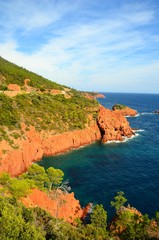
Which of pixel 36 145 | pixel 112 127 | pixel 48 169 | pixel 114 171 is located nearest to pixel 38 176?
pixel 48 169

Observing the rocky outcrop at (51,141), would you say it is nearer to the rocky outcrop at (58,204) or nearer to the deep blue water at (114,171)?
the deep blue water at (114,171)

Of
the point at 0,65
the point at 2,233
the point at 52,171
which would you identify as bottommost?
the point at 52,171

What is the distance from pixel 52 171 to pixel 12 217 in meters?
20.8

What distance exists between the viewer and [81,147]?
75125 mm

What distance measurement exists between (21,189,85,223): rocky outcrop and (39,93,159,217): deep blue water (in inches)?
164

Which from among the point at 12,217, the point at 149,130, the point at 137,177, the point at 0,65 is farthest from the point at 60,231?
the point at 0,65

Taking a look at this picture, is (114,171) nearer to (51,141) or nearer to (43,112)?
(51,141)

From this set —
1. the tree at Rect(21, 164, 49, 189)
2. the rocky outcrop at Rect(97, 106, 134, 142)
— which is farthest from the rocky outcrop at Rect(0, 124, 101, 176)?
the tree at Rect(21, 164, 49, 189)

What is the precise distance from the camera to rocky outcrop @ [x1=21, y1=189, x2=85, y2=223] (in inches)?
1416

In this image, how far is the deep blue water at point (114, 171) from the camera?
44.3 metres

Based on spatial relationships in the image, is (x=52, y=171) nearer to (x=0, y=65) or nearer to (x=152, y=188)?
(x=152, y=188)

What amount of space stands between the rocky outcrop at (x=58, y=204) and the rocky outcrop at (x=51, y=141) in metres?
16.6

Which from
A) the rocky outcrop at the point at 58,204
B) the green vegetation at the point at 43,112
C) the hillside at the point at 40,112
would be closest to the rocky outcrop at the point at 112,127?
the hillside at the point at 40,112

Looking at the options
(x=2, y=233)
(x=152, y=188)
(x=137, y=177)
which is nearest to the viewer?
(x=2, y=233)
